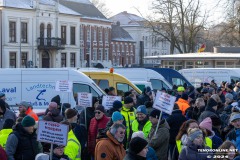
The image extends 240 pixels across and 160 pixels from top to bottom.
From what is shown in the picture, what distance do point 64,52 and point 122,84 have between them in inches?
1829

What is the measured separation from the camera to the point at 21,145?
28.6 feet

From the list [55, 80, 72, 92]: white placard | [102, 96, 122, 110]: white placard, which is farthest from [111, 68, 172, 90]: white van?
[102, 96, 122, 110]: white placard

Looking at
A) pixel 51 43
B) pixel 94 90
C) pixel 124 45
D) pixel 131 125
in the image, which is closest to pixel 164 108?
pixel 131 125

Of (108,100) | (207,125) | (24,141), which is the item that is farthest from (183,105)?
(24,141)

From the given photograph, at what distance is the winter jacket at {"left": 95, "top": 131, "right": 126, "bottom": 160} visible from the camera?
8.31 meters

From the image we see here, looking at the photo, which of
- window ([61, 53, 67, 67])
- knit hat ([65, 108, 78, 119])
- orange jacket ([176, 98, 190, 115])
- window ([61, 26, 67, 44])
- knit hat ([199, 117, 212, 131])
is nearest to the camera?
knit hat ([199, 117, 212, 131])

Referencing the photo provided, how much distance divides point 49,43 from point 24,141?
2159 inches

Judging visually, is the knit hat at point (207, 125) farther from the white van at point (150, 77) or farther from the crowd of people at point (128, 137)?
the white van at point (150, 77)

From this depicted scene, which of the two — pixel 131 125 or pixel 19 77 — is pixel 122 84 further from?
pixel 131 125

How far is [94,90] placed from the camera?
742 inches

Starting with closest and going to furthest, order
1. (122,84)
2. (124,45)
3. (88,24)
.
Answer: (122,84)
(88,24)
(124,45)

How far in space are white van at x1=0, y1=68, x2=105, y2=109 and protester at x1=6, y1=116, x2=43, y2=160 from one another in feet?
32.0

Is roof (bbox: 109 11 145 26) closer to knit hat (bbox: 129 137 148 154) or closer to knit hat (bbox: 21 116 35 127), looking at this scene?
knit hat (bbox: 21 116 35 127)

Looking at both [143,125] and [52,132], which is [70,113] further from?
[52,132]
